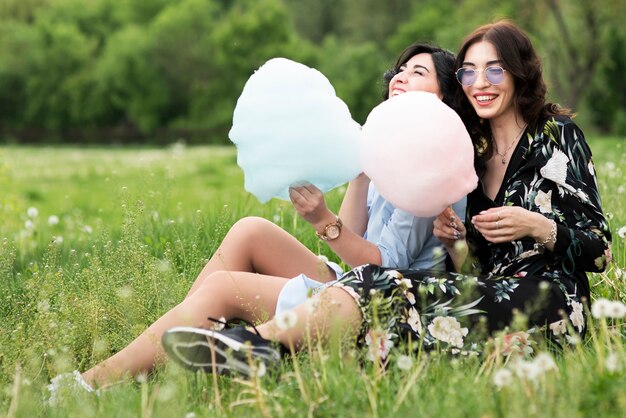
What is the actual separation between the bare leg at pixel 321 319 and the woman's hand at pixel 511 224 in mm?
496

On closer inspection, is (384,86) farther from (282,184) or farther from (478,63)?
(282,184)

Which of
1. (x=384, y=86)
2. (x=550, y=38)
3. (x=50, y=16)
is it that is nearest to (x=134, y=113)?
(x=50, y=16)

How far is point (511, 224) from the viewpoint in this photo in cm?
277

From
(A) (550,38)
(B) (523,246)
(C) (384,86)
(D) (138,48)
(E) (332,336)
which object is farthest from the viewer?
(D) (138,48)

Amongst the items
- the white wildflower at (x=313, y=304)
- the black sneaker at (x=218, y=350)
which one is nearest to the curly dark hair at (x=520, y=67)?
the white wildflower at (x=313, y=304)

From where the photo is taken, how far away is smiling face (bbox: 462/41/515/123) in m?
3.05

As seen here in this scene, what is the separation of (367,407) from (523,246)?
981 millimetres

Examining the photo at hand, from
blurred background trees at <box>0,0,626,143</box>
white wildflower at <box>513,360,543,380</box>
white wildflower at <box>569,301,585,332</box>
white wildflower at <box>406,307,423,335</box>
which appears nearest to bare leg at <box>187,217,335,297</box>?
white wildflower at <box>406,307,423,335</box>

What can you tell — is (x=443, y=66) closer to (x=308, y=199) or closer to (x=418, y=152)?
(x=418, y=152)

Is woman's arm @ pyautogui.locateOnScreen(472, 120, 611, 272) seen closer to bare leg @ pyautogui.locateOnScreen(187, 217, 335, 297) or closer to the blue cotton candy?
the blue cotton candy

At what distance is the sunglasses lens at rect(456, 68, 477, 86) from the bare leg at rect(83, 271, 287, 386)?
93cm

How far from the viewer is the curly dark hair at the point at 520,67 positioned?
3.06 metres

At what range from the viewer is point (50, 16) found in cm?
5147

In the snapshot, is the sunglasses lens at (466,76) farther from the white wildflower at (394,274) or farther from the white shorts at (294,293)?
the white shorts at (294,293)
